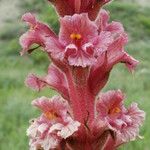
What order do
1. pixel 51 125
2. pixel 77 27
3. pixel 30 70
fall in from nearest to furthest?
pixel 77 27, pixel 51 125, pixel 30 70

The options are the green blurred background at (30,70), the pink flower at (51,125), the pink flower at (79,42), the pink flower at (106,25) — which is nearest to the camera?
the pink flower at (79,42)

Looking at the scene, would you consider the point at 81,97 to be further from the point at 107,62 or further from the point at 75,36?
the point at 75,36

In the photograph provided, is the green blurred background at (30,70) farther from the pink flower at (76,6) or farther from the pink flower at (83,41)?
the pink flower at (76,6)

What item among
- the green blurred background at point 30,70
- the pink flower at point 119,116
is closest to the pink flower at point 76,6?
the pink flower at point 119,116

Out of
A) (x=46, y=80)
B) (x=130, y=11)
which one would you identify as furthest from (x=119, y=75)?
(x=46, y=80)

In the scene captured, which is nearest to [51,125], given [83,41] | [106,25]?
[83,41]

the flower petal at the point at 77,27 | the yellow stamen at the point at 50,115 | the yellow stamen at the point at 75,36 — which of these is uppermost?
the flower petal at the point at 77,27
